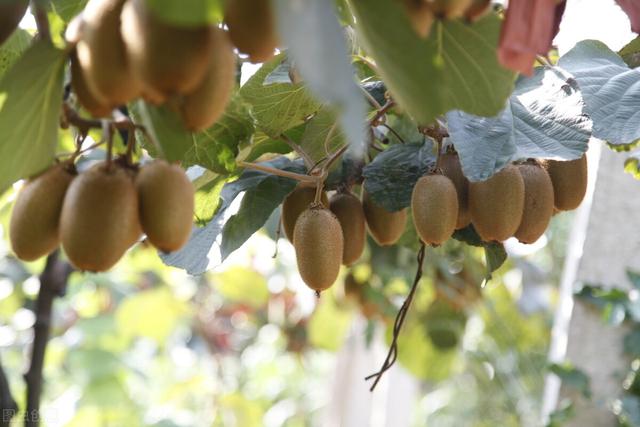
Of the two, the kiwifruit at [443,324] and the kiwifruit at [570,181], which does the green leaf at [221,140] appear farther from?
the kiwifruit at [443,324]

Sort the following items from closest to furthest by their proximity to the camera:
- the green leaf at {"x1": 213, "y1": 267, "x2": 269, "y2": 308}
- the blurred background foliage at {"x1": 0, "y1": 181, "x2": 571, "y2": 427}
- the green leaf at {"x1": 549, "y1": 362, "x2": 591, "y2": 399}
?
the green leaf at {"x1": 549, "y1": 362, "x2": 591, "y2": 399}, the blurred background foliage at {"x1": 0, "y1": 181, "x2": 571, "y2": 427}, the green leaf at {"x1": 213, "y1": 267, "x2": 269, "y2": 308}

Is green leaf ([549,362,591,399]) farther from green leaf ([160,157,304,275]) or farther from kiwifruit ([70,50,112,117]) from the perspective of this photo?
Result: kiwifruit ([70,50,112,117])

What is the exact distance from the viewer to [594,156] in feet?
4.78

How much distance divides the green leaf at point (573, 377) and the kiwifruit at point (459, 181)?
2.47 feet

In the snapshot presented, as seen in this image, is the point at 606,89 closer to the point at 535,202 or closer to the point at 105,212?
the point at 535,202

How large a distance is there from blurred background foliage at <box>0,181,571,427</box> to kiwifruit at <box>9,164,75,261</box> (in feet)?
2.82

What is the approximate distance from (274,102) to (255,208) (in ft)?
0.30

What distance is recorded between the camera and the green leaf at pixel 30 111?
1.60 ft

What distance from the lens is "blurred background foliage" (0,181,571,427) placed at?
6.60 ft

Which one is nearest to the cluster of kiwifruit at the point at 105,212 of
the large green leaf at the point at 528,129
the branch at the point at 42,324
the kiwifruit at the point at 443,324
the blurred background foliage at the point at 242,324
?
the large green leaf at the point at 528,129

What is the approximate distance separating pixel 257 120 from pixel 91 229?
29 centimetres

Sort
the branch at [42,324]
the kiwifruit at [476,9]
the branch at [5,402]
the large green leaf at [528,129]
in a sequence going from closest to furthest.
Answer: the kiwifruit at [476,9] → the large green leaf at [528,129] → the branch at [5,402] → the branch at [42,324]

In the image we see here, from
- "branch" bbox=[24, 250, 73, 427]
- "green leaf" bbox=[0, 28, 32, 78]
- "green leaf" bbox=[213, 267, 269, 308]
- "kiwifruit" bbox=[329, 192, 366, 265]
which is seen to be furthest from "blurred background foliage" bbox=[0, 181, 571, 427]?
"kiwifruit" bbox=[329, 192, 366, 265]

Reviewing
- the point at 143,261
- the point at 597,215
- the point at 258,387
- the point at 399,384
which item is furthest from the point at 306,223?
the point at 258,387
